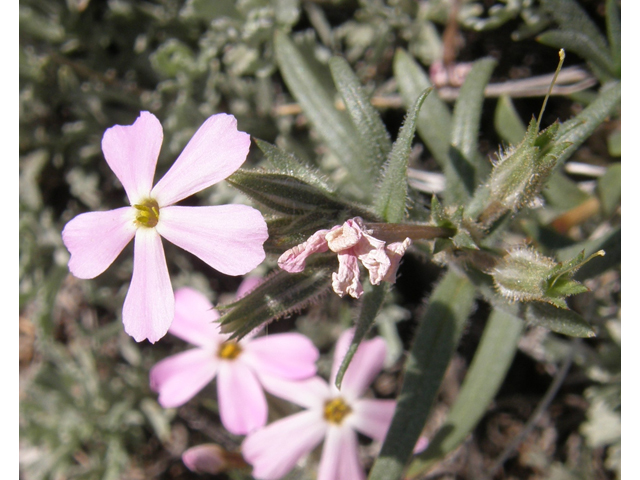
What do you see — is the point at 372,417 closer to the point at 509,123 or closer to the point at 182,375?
the point at 182,375

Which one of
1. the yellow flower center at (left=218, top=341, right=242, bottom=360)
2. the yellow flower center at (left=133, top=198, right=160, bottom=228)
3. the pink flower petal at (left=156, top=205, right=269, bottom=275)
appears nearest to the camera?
the pink flower petal at (left=156, top=205, right=269, bottom=275)

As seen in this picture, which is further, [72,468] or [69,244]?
[72,468]

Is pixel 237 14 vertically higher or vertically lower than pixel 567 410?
higher

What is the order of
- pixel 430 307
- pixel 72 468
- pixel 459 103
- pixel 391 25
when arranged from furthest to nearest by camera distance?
pixel 72 468, pixel 391 25, pixel 459 103, pixel 430 307

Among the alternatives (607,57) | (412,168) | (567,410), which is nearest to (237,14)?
(412,168)

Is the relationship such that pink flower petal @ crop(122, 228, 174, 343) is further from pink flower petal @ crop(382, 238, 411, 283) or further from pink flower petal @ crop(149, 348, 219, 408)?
pink flower petal @ crop(149, 348, 219, 408)

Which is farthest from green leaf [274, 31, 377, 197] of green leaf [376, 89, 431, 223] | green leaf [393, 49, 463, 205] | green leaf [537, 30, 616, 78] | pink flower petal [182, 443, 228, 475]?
pink flower petal [182, 443, 228, 475]

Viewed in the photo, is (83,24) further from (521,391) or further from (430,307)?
(521,391)
